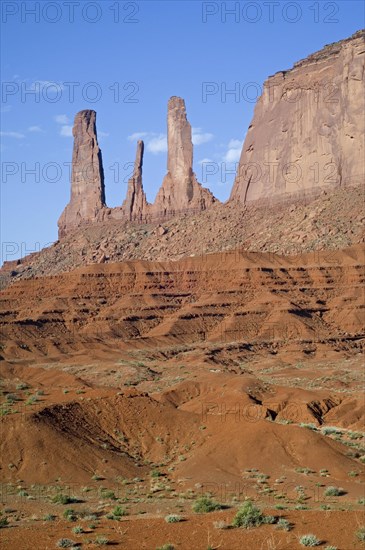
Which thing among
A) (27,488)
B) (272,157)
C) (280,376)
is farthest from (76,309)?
(27,488)

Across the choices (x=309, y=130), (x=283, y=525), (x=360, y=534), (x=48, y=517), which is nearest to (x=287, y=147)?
(x=309, y=130)

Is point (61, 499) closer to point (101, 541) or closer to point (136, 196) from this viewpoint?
point (101, 541)

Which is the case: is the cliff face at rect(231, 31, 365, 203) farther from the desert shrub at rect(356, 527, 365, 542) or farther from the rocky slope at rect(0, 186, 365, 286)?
the desert shrub at rect(356, 527, 365, 542)

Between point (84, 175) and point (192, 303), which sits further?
point (84, 175)

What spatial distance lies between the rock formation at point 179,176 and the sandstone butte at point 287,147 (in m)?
0.17

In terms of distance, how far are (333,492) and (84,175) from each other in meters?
145

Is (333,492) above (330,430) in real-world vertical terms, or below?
above

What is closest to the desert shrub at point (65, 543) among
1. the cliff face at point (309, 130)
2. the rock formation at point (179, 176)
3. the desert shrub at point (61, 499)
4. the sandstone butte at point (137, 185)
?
the desert shrub at point (61, 499)

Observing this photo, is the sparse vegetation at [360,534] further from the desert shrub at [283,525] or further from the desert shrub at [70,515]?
the desert shrub at [70,515]

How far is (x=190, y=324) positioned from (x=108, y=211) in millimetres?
65967

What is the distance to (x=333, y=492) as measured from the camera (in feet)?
87.9

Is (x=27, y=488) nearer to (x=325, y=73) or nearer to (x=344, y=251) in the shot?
(x=344, y=251)

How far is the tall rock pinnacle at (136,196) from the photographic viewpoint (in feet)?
499

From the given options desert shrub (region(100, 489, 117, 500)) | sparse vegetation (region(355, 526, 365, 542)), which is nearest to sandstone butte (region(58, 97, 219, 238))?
desert shrub (region(100, 489, 117, 500))
